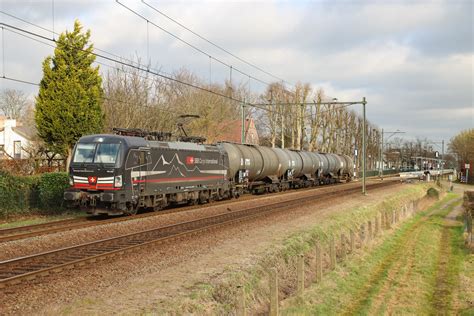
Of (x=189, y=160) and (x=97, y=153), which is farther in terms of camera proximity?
(x=189, y=160)

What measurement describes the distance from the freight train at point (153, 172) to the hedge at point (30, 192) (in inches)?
95.8

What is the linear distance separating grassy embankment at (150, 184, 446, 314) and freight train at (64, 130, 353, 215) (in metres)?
6.86

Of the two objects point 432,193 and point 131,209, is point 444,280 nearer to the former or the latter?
point 131,209

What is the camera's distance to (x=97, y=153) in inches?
695

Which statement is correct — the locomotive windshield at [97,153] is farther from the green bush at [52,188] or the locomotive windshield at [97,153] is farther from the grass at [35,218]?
the grass at [35,218]

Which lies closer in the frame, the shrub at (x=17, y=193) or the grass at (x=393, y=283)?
the grass at (x=393, y=283)

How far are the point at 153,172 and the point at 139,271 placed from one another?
9453 mm

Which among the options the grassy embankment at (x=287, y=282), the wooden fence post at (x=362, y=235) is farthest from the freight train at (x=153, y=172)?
the wooden fence post at (x=362, y=235)

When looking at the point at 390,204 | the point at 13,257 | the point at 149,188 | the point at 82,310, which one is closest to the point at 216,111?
the point at 390,204

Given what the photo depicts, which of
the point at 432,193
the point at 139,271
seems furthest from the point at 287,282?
the point at 432,193

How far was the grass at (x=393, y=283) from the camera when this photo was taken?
11.6 m

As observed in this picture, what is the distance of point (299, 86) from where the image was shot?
214 ft

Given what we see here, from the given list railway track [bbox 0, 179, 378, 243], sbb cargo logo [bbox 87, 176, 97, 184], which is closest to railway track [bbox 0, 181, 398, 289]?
railway track [bbox 0, 179, 378, 243]

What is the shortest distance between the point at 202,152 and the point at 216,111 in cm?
2642
